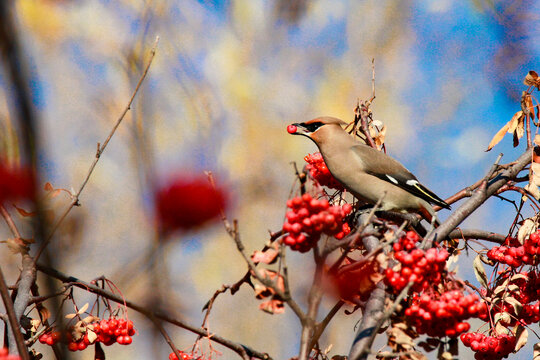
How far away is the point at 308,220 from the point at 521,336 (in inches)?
47.8

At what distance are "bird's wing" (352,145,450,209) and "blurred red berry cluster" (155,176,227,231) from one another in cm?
96

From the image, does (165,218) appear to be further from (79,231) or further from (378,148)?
(79,231)

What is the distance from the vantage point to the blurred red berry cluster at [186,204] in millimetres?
2819

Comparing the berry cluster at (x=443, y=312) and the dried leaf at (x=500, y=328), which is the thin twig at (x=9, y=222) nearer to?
the berry cluster at (x=443, y=312)

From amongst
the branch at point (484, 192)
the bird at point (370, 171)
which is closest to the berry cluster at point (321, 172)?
the bird at point (370, 171)

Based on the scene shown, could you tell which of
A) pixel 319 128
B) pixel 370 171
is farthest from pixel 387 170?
pixel 319 128

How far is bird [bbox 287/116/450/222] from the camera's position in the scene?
12.1ft

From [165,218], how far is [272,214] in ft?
9.60

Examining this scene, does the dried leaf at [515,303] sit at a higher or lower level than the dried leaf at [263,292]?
higher

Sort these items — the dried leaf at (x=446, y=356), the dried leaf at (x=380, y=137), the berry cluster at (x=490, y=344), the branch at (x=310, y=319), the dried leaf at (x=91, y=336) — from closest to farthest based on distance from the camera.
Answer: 1. the branch at (x=310, y=319)
2. the dried leaf at (x=446, y=356)
3. the dried leaf at (x=91, y=336)
4. the berry cluster at (x=490, y=344)
5. the dried leaf at (x=380, y=137)

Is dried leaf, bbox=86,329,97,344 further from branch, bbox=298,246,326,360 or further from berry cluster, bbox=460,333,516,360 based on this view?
berry cluster, bbox=460,333,516,360

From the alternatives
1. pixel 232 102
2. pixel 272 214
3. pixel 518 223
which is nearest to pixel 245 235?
pixel 272 214

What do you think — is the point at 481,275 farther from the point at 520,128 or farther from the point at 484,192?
the point at 520,128

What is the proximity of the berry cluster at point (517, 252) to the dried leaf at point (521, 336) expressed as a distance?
23cm
